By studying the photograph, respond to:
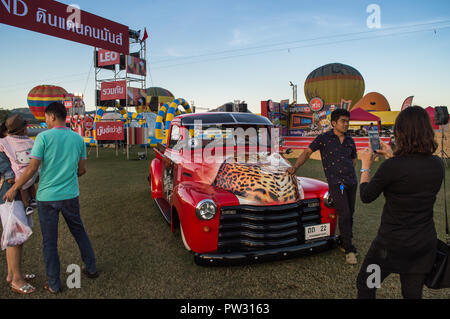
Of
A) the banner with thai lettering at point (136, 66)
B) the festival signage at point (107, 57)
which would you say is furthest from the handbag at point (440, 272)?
the festival signage at point (107, 57)

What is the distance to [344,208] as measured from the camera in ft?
10.8

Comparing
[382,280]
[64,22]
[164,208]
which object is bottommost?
[164,208]

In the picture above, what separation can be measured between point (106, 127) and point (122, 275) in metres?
12.5

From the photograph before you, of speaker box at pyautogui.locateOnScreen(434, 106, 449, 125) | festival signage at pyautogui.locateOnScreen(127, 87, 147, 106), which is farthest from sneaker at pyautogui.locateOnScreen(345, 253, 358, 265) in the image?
festival signage at pyautogui.locateOnScreen(127, 87, 147, 106)

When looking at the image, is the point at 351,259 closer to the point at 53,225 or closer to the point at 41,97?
the point at 53,225

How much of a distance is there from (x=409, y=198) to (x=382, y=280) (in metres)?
0.60

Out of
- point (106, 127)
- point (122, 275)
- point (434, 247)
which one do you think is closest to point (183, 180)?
point (122, 275)

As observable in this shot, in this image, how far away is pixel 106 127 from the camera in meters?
14.1

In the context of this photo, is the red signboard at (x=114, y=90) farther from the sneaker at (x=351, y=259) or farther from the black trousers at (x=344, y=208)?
the sneaker at (x=351, y=259)

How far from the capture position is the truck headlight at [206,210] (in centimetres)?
285

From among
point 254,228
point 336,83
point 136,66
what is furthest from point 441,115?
point 336,83

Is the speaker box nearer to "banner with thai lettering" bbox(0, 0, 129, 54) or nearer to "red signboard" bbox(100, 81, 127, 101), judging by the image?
"banner with thai lettering" bbox(0, 0, 129, 54)
